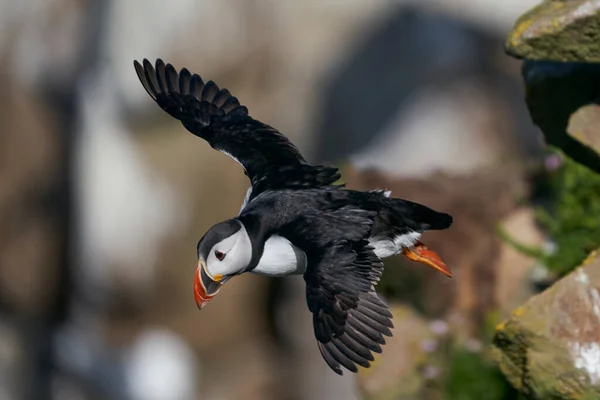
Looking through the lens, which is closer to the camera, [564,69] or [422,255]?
[422,255]

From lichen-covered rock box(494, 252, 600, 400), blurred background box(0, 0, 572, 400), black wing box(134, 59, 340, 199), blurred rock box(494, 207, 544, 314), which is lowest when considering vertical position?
blurred background box(0, 0, 572, 400)

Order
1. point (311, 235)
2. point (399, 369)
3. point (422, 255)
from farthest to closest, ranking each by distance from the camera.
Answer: point (399, 369), point (422, 255), point (311, 235)

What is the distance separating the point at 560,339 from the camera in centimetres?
413

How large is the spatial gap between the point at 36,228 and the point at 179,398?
239 cm

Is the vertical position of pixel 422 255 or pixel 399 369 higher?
pixel 422 255

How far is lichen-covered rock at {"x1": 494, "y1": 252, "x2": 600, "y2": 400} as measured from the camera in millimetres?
4074

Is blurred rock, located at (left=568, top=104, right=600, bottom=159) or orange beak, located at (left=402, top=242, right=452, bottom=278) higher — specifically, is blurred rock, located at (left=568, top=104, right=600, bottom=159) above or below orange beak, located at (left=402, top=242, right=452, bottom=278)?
above

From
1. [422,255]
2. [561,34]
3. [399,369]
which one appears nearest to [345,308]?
[422,255]

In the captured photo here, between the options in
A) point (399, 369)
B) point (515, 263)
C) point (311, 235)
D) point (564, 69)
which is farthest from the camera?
point (515, 263)

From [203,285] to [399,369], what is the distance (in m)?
2.63

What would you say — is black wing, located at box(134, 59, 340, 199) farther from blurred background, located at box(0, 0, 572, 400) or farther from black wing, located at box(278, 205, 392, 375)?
blurred background, located at box(0, 0, 572, 400)

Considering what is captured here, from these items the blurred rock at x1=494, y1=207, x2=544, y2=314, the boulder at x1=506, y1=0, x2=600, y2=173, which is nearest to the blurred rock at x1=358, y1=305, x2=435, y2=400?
the blurred rock at x1=494, y1=207, x2=544, y2=314

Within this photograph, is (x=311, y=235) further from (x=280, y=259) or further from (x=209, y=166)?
(x=209, y=166)

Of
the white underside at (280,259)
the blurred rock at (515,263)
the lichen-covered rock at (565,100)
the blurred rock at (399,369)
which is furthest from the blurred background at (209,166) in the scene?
the white underside at (280,259)
